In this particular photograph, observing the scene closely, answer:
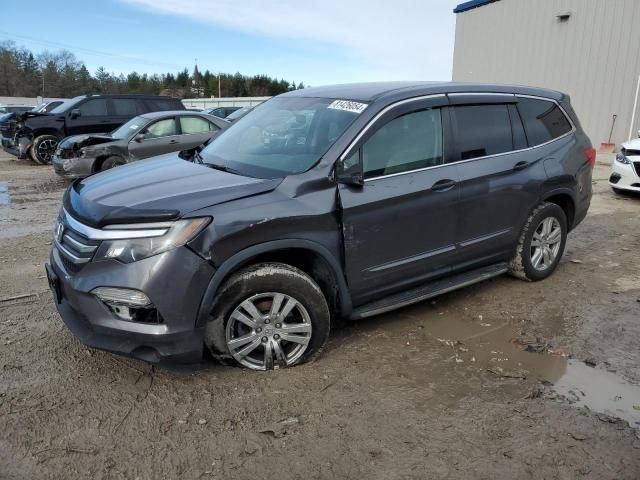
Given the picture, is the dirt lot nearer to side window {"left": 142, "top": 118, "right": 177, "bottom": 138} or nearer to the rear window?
side window {"left": 142, "top": 118, "right": 177, "bottom": 138}

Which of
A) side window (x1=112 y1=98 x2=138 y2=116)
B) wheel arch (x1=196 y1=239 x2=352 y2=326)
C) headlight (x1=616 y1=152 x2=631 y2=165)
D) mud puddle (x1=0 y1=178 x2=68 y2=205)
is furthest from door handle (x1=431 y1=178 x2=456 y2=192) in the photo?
side window (x1=112 y1=98 x2=138 y2=116)

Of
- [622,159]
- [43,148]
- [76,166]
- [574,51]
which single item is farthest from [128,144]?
[574,51]

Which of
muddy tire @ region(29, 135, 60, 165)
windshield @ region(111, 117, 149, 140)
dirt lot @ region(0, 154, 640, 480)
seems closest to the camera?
dirt lot @ region(0, 154, 640, 480)

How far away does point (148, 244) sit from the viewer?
2891mm

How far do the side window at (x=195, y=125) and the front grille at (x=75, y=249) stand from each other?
27.8 ft

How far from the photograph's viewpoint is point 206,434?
2.78m

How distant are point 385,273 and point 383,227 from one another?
Answer: 0.34 meters

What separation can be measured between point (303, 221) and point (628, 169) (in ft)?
26.4

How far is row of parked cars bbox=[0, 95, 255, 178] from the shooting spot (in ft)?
34.5

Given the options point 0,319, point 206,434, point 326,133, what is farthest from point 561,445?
point 0,319

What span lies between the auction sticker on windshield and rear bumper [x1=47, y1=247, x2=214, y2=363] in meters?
1.58

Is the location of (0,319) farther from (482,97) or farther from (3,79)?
(3,79)

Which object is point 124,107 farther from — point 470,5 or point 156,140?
point 470,5

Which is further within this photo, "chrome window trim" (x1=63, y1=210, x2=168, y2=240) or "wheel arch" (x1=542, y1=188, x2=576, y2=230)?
"wheel arch" (x1=542, y1=188, x2=576, y2=230)
